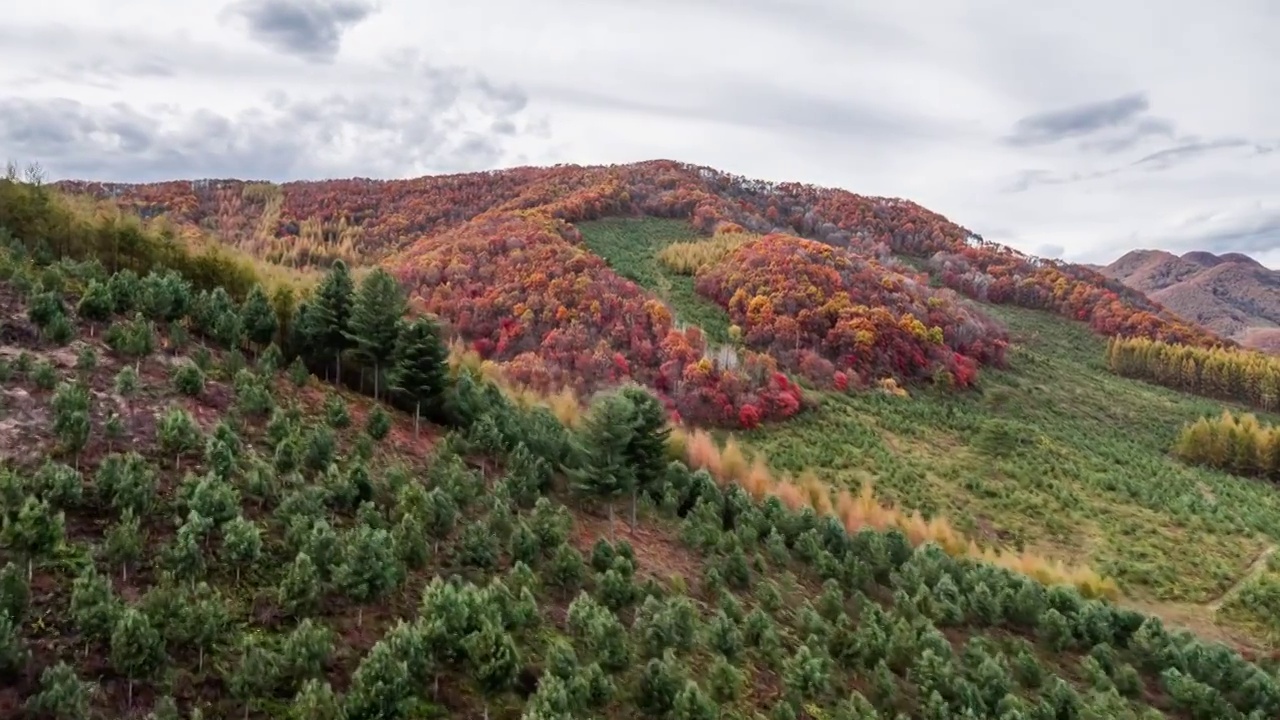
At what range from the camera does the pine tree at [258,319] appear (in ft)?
63.8

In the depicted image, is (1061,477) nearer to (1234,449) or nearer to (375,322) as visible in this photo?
(1234,449)

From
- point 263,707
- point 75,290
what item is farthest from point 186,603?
point 75,290

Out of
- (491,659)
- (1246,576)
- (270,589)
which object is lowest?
(1246,576)

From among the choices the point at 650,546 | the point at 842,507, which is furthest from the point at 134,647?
the point at 842,507

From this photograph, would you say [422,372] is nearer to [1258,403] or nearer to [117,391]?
[117,391]

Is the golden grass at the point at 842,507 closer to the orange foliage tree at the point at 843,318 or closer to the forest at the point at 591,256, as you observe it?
the forest at the point at 591,256

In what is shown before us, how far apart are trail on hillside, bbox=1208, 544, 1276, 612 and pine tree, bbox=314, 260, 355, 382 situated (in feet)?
110

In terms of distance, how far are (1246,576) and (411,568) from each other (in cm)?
3603

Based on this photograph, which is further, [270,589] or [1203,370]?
[1203,370]

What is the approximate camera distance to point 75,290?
18.1 metres

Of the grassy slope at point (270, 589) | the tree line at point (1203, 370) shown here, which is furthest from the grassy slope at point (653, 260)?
the tree line at point (1203, 370)

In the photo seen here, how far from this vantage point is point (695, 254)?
253ft

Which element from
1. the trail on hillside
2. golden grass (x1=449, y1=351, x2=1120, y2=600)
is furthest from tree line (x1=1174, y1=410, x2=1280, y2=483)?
golden grass (x1=449, y1=351, x2=1120, y2=600)

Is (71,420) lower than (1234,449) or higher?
higher
